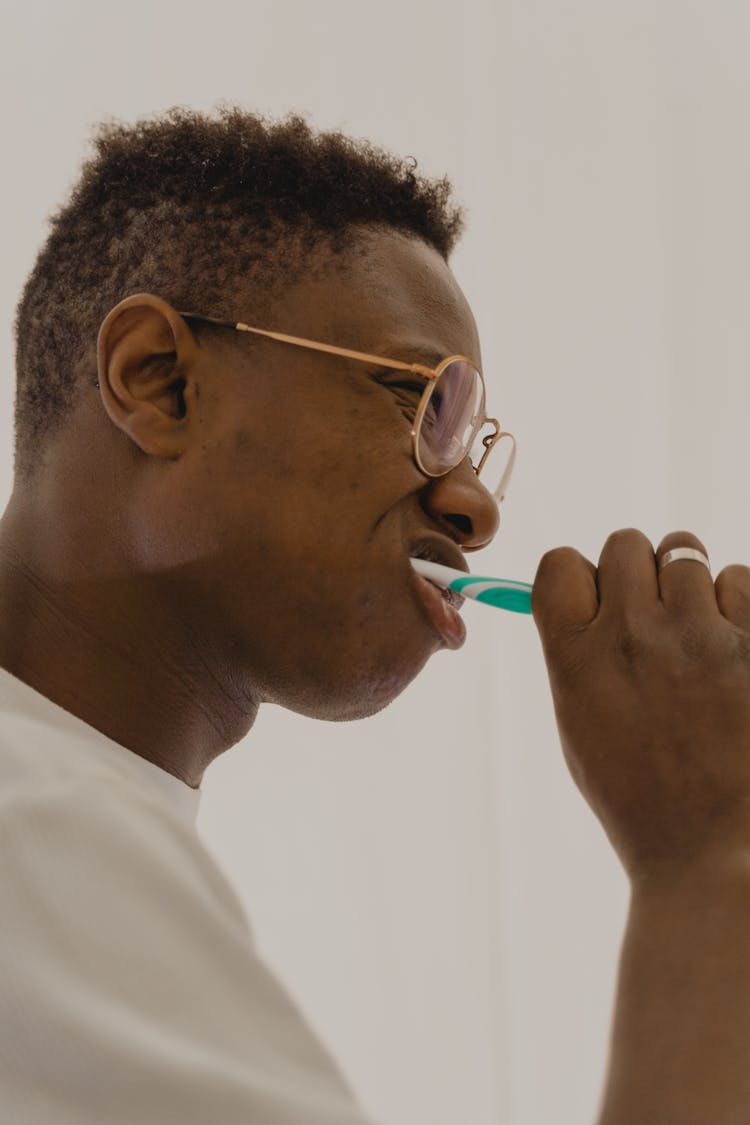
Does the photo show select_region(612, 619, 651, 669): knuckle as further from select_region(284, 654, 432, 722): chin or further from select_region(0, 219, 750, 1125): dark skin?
select_region(284, 654, 432, 722): chin

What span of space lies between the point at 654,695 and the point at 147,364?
537 millimetres

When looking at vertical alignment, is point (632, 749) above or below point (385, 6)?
below

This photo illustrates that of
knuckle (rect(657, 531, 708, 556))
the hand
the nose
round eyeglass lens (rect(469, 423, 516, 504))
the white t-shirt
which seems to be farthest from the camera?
round eyeglass lens (rect(469, 423, 516, 504))

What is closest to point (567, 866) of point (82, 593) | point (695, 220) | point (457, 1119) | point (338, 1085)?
point (457, 1119)

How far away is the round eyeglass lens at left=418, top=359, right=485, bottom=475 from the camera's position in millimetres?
1170

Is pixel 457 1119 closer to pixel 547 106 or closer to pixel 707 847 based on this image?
pixel 707 847

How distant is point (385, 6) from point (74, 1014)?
166 cm

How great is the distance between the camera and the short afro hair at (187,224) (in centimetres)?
118

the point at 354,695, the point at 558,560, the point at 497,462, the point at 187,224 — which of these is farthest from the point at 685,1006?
the point at 497,462

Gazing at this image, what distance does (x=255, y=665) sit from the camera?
3.70 ft

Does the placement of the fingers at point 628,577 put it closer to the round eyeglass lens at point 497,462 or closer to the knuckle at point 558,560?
the knuckle at point 558,560

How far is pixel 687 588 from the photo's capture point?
0.88m

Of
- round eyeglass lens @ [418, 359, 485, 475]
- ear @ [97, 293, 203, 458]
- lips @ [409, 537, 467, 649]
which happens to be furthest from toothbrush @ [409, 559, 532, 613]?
ear @ [97, 293, 203, 458]

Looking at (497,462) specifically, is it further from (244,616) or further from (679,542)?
(679,542)
